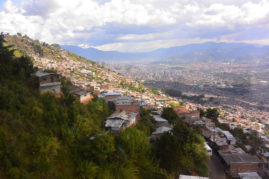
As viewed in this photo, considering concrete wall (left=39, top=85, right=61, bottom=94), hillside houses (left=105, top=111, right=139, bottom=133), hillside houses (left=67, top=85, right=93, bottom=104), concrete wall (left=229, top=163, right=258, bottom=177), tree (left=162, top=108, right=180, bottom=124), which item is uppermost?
concrete wall (left=39, top=85, right=61, bottom=94)

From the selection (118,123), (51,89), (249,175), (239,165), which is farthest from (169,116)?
(51,89)

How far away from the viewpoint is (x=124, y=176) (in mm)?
9047

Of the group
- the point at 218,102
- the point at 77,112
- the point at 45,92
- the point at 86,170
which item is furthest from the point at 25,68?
the point at 218,102

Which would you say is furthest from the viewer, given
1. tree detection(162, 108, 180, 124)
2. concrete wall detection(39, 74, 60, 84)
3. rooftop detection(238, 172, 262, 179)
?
tree detection(162, 108, 180, 124)

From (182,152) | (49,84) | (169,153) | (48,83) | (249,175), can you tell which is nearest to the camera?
(169,153)

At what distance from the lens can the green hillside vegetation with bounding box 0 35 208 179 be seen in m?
7.79

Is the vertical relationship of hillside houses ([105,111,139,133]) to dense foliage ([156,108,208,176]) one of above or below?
above

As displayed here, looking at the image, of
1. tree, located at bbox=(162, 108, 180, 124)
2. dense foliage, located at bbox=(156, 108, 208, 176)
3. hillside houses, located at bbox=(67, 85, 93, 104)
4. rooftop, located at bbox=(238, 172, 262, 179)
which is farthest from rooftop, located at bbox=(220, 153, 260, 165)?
hillside houses, located at bbox=(67, 85, 93, 104)

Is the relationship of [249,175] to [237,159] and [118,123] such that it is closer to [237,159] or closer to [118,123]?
[237,159]

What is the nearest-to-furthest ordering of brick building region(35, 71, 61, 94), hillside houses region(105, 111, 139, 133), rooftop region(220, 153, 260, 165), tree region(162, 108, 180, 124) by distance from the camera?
hillside houses region(105, 111, 139, 133), rooftop region(220, 153, 260, 165), brick building region(35, 71, 61, 94), tree region(162, 108, 180, 124)

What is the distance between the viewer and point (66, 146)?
31.1ft

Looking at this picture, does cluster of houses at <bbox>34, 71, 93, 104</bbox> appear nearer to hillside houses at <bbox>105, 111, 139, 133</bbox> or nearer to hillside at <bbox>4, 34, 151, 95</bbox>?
hillside houses at <bbox>105, 111, 139, 133</bbox>

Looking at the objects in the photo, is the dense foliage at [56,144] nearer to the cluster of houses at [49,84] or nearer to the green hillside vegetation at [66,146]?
the green hillside vegetation at [66,146]

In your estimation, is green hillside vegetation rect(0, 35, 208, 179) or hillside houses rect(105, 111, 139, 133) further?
hillside houses rect(105, 111, 139, 133)
